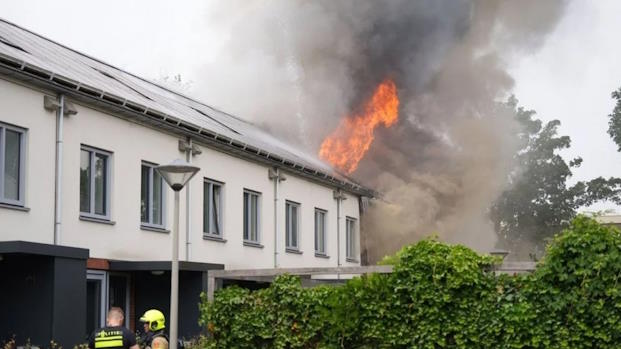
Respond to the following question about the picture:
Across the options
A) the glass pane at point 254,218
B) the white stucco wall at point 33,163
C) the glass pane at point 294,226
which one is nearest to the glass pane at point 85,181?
the white stucco wall at point 33,163

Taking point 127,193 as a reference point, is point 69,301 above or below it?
below

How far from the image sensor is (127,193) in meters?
20.1

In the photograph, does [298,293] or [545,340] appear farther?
[298,293]

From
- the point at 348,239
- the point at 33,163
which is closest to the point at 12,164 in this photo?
the point at 33,163

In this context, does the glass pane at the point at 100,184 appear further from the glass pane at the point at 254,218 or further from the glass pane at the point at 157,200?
the glass pane at the point at 254,218

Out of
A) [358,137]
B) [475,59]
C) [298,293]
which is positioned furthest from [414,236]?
[298,293]

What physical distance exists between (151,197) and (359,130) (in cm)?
1255

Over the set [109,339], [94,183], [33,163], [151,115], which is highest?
[151,115]

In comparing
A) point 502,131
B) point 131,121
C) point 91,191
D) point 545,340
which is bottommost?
point 545,340

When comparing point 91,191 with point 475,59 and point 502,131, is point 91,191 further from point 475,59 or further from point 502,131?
point 502,131

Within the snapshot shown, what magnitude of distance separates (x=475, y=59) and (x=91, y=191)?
18011 mm

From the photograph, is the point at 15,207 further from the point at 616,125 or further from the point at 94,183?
the point at 616,125

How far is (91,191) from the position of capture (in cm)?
1897

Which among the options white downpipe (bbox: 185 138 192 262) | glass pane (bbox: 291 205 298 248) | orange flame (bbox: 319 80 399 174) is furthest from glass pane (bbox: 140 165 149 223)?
orange flame (bbox: 319 80 399 174)
